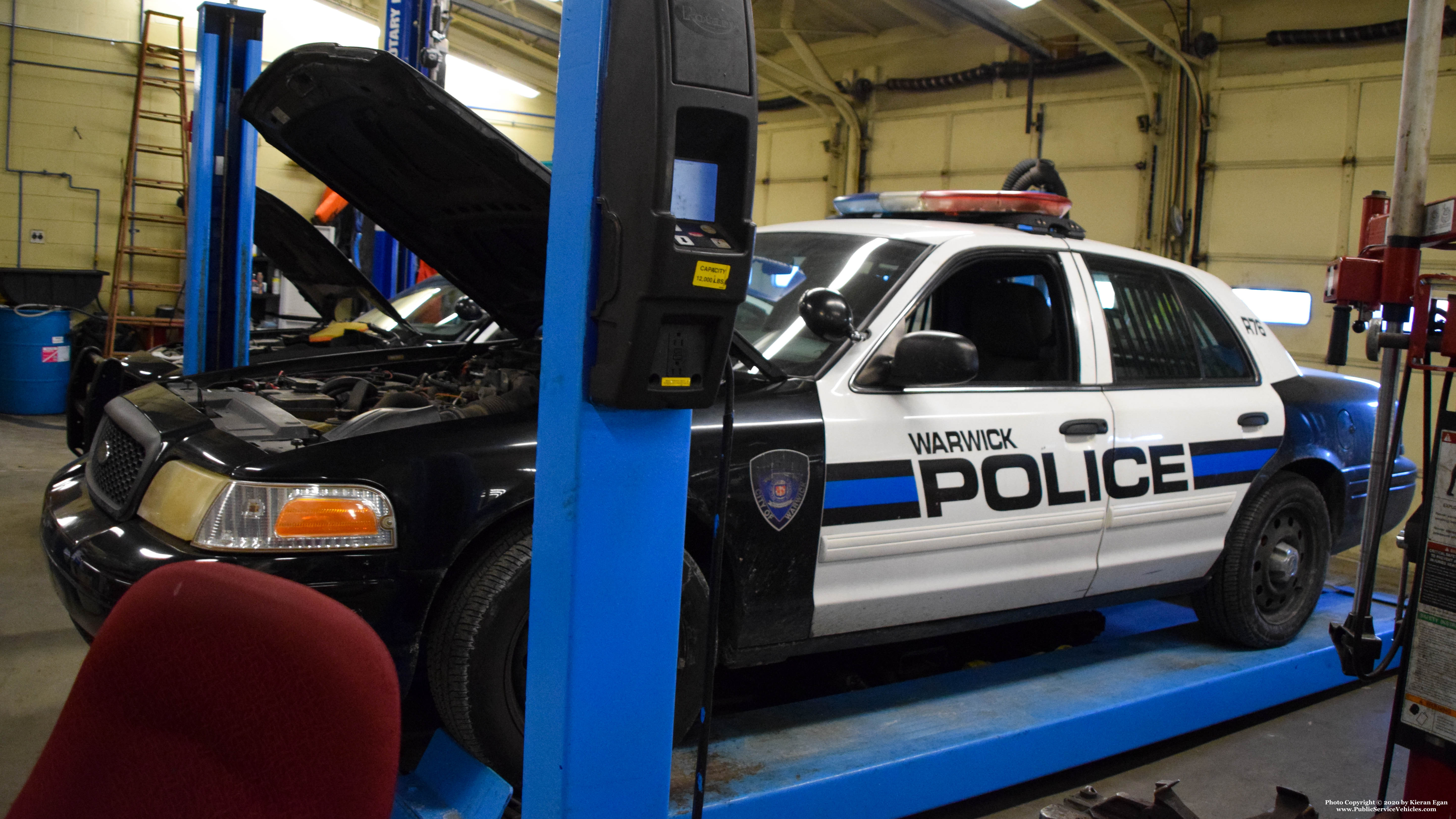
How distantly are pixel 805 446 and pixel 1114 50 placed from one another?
710 cm

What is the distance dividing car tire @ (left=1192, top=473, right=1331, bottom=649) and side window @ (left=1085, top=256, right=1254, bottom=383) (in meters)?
0.46

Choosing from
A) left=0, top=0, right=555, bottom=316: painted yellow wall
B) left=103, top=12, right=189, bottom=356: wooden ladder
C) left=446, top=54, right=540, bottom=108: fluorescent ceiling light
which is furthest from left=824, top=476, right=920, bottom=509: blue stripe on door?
left=446, top=54, right=540, bottom=108: fluorescent ceiling light

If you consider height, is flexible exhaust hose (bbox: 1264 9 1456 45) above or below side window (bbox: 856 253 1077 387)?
above

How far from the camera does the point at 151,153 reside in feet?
36.8

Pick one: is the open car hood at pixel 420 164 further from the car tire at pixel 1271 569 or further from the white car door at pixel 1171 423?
the car tire at pixel 1271 569

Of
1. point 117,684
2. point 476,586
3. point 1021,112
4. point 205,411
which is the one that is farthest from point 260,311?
point 117,684

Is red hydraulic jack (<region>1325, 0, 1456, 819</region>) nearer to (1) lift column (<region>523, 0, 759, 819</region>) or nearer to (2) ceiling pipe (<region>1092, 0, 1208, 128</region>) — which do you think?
(1) lift column (<region>523, 0, 759, 819</region>)

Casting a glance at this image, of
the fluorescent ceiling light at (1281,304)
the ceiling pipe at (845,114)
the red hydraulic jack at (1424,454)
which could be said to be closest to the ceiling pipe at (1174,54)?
the fluorescent ceiling light at (1281,304)

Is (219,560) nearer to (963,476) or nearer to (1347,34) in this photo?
(963,476)

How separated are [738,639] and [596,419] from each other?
105 cm

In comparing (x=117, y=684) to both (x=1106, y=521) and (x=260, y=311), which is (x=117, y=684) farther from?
(x=260, y=311)

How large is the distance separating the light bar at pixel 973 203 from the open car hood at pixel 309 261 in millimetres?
1807

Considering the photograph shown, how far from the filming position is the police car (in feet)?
7.06

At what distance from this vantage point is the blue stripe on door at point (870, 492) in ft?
8.27
